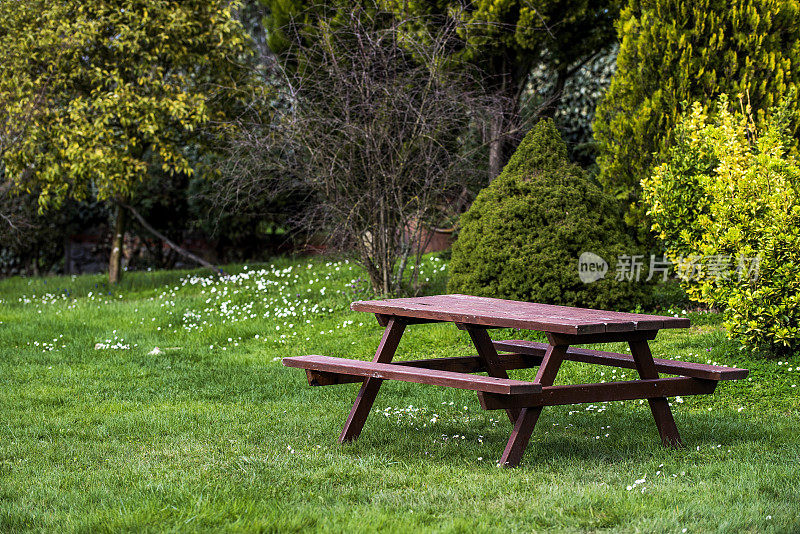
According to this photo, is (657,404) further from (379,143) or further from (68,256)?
(68,256)

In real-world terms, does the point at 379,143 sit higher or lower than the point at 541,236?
higher

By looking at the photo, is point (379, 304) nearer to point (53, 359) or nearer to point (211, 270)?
point (53, 359)

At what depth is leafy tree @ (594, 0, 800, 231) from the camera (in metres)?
8.39

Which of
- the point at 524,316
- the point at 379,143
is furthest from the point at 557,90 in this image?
the point at 524,316

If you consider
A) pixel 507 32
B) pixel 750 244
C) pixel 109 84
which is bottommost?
pixel 750 244

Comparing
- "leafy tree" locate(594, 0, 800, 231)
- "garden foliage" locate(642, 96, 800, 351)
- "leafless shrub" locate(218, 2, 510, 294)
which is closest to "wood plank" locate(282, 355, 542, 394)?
"garden foliage" locate(642, 96, 800, 351)

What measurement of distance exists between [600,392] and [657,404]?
1.59ft

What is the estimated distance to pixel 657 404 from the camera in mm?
4637

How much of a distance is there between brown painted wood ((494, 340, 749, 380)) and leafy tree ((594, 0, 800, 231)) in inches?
147

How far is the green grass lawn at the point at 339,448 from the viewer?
11.3 ft

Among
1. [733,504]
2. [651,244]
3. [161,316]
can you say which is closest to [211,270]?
[161,316]

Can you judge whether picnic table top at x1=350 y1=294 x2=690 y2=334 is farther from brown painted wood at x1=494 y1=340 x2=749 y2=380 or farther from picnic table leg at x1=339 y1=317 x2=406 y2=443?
brown painted wood at x1=494 y1=340 x2=749 y2=380

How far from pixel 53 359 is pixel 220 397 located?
2333 millimetres

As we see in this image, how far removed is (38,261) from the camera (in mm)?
16984
